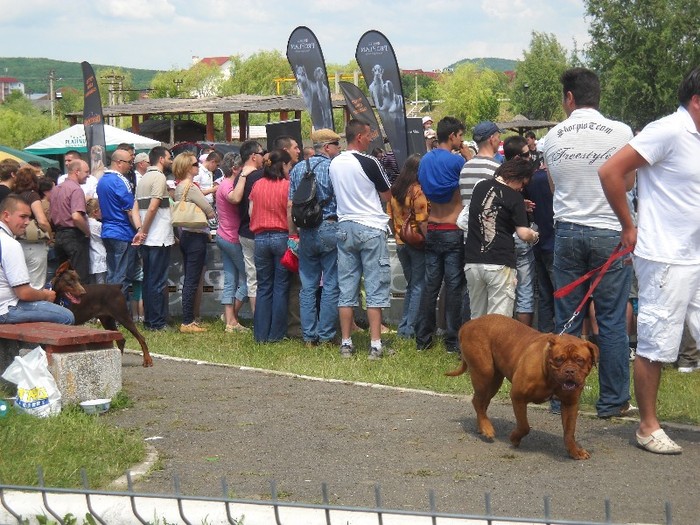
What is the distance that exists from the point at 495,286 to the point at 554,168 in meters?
1.98

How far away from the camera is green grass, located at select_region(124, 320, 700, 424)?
27.5 feet

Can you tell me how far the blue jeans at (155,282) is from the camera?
13.1 metres

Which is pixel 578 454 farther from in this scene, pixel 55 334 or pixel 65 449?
pixel 55 334

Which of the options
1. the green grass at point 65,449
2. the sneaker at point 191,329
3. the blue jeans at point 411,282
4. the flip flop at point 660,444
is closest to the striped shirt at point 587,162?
→ the flip flop at point 660,444

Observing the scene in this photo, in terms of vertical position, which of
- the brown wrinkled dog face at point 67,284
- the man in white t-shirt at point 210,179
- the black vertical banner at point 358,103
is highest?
the black vertical banner at point 358,103

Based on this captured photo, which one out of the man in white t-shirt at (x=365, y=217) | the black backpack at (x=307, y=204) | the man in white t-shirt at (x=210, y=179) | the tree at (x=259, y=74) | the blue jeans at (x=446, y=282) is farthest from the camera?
the tree at (x=259, y=74)

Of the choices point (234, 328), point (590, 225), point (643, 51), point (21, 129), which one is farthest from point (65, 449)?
point (21, 129)

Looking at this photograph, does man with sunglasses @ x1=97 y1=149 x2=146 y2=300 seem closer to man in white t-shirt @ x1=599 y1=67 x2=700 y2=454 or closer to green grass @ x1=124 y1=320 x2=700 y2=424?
green grass @ x1=124 y1=320 x2=700 y2=424

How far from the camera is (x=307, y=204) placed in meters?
10.7

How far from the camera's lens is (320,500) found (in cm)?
556

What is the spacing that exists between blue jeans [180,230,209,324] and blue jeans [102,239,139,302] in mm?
646

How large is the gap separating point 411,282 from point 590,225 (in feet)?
15.1

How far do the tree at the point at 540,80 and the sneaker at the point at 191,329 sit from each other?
256 ft

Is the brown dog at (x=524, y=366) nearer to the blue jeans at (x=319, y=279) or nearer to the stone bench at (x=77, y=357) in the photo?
the stone bench at (x=77, y=357)
